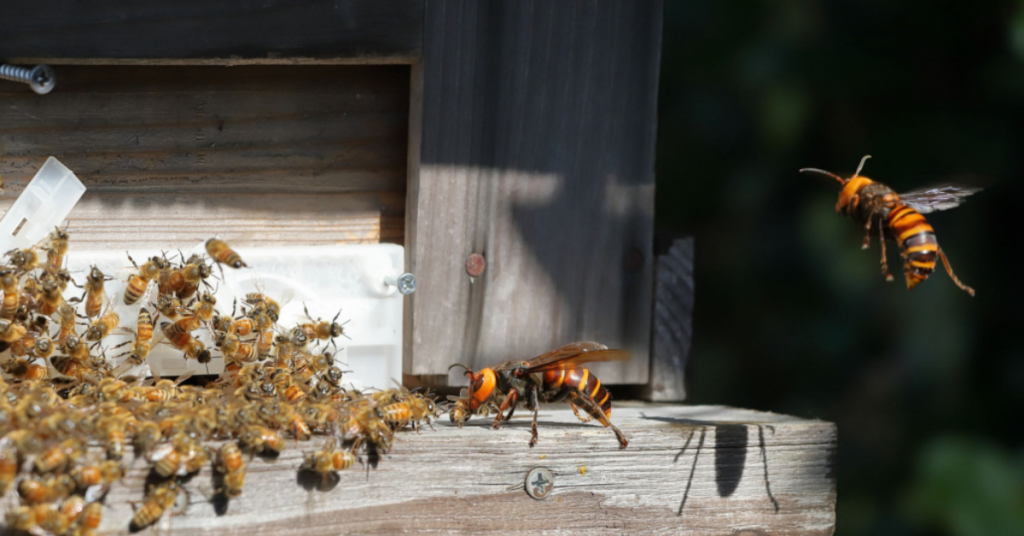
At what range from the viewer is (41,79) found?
2451mm

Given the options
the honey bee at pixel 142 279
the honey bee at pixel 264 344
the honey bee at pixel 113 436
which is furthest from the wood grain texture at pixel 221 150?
the honey bee at pixel 113 436

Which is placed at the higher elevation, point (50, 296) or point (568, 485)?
point (50, 296)

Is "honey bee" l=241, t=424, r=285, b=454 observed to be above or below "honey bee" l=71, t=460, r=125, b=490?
above

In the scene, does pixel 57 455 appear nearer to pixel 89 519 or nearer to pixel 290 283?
pixel 89 519

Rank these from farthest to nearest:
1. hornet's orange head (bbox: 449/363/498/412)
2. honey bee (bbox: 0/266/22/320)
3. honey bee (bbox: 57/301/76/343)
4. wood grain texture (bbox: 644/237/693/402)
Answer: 1. wood grain texture (bbox: 644/237/693/402)
2. hornet's orange head (bbox: 449/363/498/412)
3. honey bee (bbox: 57/301/76/343)
4. honey bee (bbox: 0/266/22/320)

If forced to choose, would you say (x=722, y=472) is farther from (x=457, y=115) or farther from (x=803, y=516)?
(x=457, y=115)

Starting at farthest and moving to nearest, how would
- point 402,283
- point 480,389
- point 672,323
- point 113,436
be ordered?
point 672,323, point 402,283, point 480,389, point 113,436

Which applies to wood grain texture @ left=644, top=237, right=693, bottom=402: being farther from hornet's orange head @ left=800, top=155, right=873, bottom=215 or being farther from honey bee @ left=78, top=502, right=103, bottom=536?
honey bee @ left=78, top=502, right=103, bottom=536

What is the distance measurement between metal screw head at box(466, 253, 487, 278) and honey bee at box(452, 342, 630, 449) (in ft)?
1.02

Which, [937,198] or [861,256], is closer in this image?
[937,198]

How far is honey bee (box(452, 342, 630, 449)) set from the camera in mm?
2607

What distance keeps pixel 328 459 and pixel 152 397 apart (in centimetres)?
49

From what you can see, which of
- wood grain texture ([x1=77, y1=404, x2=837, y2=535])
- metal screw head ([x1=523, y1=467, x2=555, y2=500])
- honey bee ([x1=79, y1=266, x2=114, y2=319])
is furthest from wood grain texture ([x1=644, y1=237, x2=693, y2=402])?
honey bee ([x1=79, y1=266, x2=114, y2=319])

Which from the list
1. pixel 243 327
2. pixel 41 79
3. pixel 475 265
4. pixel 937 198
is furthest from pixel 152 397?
pixel 937 198
